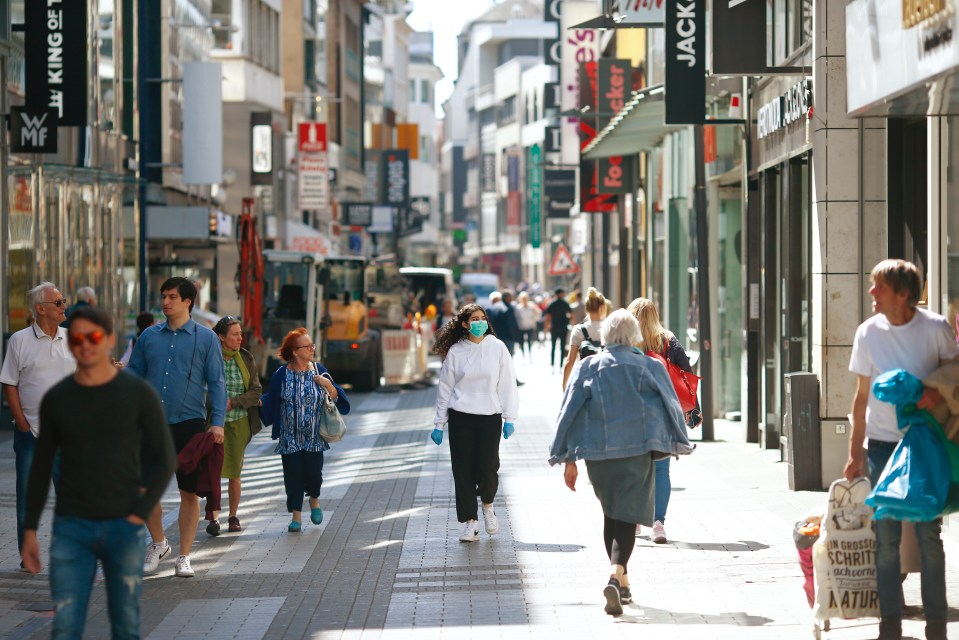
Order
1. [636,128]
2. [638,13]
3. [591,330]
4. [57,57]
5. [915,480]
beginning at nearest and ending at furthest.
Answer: [915,480]
[591,330]
[638,13]
[57,57]
[636,128]

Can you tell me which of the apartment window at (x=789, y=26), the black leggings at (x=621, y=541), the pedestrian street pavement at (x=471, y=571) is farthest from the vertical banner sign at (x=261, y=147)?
the black leggings at (x=621, y=541)

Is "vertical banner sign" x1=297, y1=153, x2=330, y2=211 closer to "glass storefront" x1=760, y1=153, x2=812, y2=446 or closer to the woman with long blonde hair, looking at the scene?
"glass storefront" x1=760, y1=153, x2=812, y2=446

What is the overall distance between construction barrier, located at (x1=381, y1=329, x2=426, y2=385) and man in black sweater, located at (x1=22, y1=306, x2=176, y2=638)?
24.8 m

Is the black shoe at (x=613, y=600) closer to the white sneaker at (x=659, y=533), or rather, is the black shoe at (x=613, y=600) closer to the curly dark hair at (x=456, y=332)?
the white sneaker at (x=659, y=533)

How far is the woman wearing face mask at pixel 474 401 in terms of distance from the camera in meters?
12.0

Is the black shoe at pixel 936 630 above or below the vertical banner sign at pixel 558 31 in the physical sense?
below

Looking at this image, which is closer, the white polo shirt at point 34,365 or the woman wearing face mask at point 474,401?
the white polo shirt at point 34,365

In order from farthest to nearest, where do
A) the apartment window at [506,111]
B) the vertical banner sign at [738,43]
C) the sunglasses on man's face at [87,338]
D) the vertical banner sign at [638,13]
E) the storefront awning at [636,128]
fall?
1. the apartment window at [506,111]
2. the storefront awning at [636,128]
3. the vertical banner sign at [638,13]
4. the vertical banner sign at [738,43]
5. the sunglasses on man's face at [87,338]

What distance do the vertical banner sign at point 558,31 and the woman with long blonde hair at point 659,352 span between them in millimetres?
35890

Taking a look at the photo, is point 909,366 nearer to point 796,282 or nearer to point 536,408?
point 796,282

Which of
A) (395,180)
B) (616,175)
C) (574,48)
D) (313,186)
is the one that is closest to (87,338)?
(616,175)

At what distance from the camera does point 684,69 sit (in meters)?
18.5

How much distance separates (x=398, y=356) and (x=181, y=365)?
2085 centimetres

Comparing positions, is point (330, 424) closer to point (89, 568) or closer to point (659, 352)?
point (659, 352)
